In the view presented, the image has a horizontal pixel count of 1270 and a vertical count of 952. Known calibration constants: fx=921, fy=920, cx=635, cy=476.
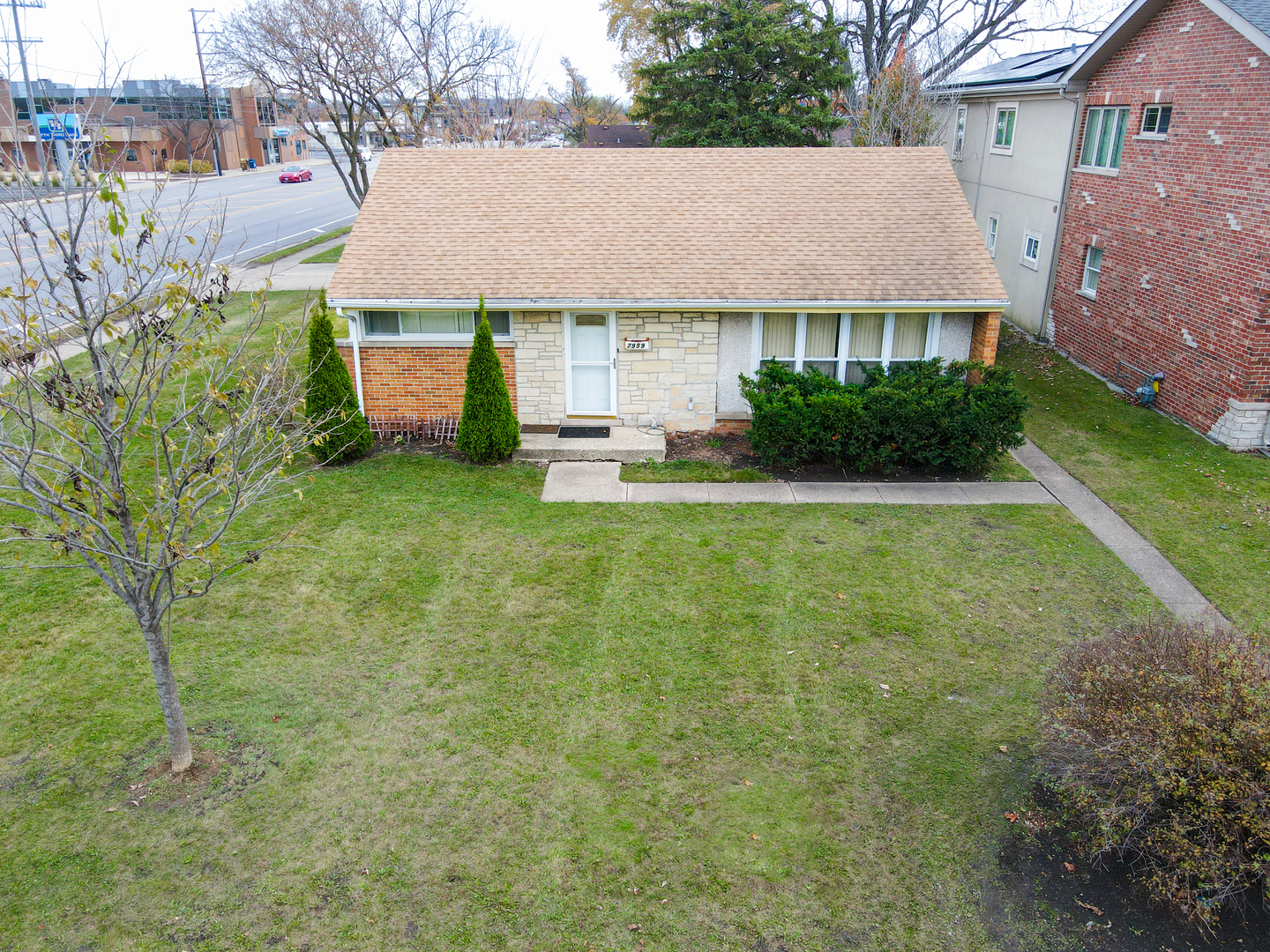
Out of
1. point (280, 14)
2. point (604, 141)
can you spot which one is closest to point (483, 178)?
point (280, 14)

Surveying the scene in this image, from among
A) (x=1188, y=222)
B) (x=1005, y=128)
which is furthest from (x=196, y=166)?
(x=1005, y=128)

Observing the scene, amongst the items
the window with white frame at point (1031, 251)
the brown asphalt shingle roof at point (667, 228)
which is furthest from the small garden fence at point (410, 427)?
the window with white frame at point (1031, 251)

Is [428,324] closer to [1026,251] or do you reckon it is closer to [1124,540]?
[1124,540]

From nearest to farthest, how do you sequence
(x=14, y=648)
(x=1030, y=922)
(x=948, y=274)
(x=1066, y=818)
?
(x=1030, y=922), (x=1066, y=818), (x=14, y=648), (x=948, y=274)

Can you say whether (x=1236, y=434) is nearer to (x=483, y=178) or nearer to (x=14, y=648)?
(x=483, y=178)

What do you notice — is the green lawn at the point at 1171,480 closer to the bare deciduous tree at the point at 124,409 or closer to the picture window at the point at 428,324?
the picture window at the point at 428,324

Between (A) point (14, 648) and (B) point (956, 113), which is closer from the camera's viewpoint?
(A) point (14, 648)
